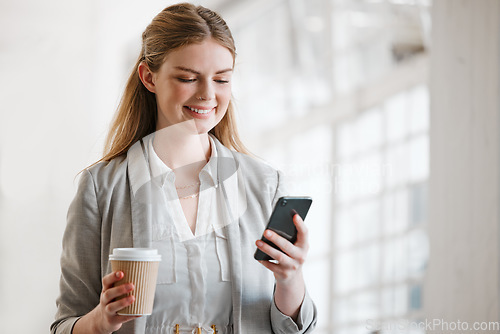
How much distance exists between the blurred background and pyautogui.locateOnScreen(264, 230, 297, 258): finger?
92cm

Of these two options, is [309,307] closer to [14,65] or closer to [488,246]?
[14,65]

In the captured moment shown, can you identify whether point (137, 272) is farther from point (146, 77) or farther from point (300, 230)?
point (146, 77)

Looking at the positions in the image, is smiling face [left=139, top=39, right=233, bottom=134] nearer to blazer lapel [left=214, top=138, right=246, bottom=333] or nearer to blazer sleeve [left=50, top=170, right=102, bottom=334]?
blazer lapel [left=214, top=138, right=246, bottom=333]

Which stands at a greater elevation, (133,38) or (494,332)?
(133,38)

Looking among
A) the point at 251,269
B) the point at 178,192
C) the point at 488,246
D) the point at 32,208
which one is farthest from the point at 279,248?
the point at 488,246

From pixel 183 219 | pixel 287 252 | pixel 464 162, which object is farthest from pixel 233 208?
pixel 464 162

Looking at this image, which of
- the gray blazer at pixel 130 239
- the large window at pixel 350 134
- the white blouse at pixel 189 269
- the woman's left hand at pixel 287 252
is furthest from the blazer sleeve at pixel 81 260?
the large window at pixel 350 134

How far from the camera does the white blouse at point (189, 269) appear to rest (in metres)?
1.10

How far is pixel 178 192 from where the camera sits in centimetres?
121

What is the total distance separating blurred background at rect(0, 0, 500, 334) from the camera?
65.4 inches

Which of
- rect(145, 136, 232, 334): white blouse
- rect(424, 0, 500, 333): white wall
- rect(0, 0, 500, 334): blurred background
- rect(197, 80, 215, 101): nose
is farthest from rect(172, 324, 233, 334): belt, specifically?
rect(424, 0, 500, 333): white wall

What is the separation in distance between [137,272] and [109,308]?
78mm

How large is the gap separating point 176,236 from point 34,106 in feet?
2.58

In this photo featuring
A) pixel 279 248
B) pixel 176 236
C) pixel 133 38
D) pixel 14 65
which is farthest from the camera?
pixel 133 38
